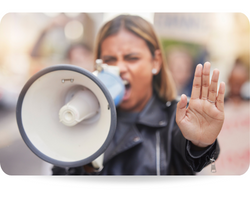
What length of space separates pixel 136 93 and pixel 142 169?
0.62 m

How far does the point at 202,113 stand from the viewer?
1278mm

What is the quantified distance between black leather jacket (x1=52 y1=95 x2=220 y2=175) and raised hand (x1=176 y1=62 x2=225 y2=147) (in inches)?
13.1

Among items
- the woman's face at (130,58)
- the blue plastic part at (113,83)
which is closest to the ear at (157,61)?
the woman's face at (130,58)

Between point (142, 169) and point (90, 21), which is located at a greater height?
point (90, 21)

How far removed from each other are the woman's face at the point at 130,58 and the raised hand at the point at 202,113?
645mm

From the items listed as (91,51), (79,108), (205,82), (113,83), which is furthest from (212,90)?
(91,51)

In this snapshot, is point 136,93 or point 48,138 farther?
point 136,93

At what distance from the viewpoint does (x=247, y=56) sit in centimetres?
176

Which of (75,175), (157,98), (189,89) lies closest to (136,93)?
(157,98)

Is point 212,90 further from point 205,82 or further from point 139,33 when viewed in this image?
point 139,33

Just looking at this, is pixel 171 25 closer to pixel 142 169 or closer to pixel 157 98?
pixel 157 98

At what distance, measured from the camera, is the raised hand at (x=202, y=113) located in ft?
4.09

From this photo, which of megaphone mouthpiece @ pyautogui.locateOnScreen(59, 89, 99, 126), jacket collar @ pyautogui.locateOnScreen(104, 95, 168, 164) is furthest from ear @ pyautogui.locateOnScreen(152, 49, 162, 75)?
megaphone mouthpiece @ pyautogui.locateOnScreen(59, 89, 99, 126)

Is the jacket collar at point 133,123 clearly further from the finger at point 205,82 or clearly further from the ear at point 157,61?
the finger at point 205,82
